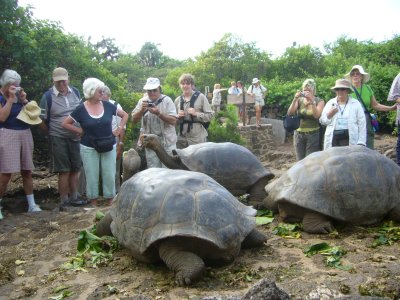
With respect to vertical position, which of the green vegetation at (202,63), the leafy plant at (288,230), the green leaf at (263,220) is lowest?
the leafy plant at (288,230)

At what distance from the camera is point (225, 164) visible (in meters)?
5.17

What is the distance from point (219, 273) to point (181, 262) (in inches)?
12.9

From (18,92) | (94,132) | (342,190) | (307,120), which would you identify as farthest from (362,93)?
(18,92)

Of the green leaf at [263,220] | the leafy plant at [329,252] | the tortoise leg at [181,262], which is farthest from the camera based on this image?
the green leaf at [263,220]

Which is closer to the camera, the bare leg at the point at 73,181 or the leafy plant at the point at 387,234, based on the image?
the leafy plant at the point at 387,234

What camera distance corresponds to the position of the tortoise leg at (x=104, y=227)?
416 cm

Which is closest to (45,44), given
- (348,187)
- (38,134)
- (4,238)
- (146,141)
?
(38,134)

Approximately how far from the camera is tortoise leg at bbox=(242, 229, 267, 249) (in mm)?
3721

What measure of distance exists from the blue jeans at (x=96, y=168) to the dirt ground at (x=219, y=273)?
916 millimetres

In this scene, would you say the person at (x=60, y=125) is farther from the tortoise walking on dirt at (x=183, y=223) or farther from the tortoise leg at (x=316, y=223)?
the tortoise leg at (x=316, y=223)

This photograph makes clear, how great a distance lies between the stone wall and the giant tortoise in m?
6.56

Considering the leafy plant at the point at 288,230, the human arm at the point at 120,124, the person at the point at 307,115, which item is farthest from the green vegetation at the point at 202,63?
the leafy plant at the point at 288,230

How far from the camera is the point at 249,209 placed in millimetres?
3758

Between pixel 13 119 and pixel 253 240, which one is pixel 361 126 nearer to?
pixel 253 240
